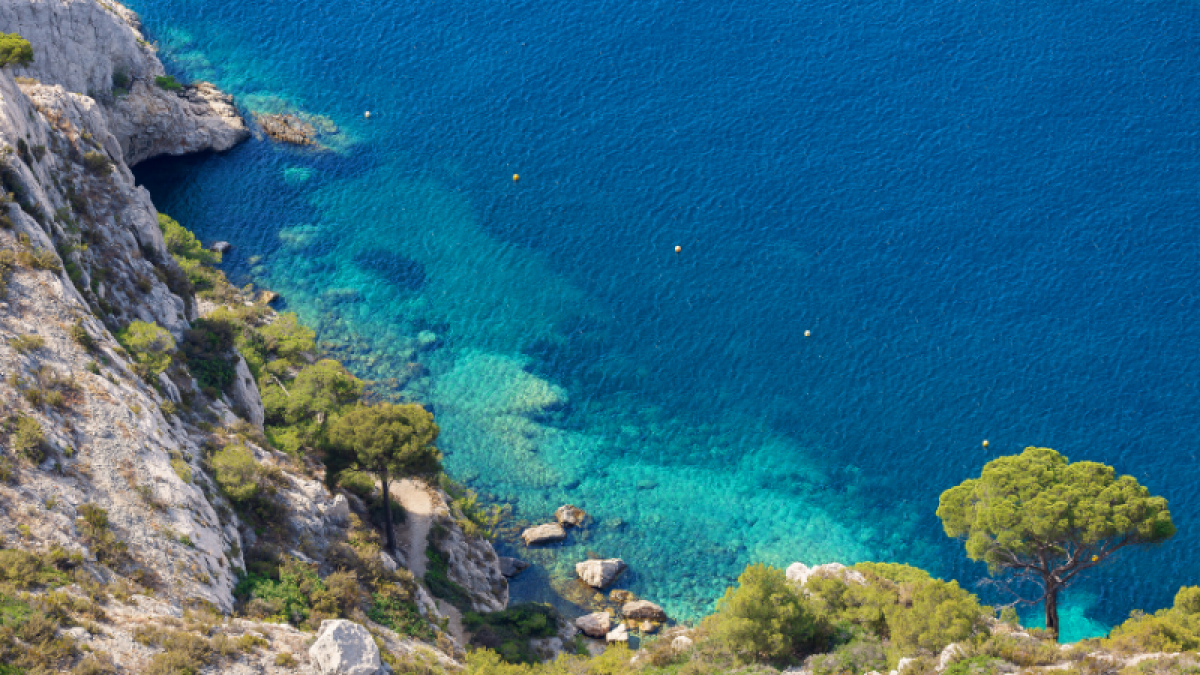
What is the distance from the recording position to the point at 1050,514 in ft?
184

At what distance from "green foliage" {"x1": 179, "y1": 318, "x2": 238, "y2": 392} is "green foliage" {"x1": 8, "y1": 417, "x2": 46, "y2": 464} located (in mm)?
16278

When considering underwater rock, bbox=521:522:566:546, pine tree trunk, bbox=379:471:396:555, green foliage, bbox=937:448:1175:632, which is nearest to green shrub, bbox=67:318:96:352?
pine tree trunk, bbox=379:471:396:555

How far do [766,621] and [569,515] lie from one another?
28337 mm

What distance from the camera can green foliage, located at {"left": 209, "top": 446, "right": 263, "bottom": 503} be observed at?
2179 inches

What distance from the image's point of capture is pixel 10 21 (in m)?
83.3

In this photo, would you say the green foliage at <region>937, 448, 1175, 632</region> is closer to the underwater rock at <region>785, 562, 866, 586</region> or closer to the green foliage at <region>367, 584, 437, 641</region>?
the underwater rock at <region>785, 562, 866, 586</region>

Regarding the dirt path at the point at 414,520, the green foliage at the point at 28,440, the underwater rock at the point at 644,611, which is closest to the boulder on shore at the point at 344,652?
the green foliage at the point at 28,440

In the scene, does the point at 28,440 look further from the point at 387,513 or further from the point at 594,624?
the point at 594,624

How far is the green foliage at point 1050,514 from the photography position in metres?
56.0

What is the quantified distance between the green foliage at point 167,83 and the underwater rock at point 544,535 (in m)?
64.4

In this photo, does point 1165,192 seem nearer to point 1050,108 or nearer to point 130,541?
point 1050,108

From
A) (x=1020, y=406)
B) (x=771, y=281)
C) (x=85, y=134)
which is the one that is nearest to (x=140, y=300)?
(x=85, y=134)

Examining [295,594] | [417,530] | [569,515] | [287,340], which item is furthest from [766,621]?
[287,340]

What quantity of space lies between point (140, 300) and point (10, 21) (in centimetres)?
3773
